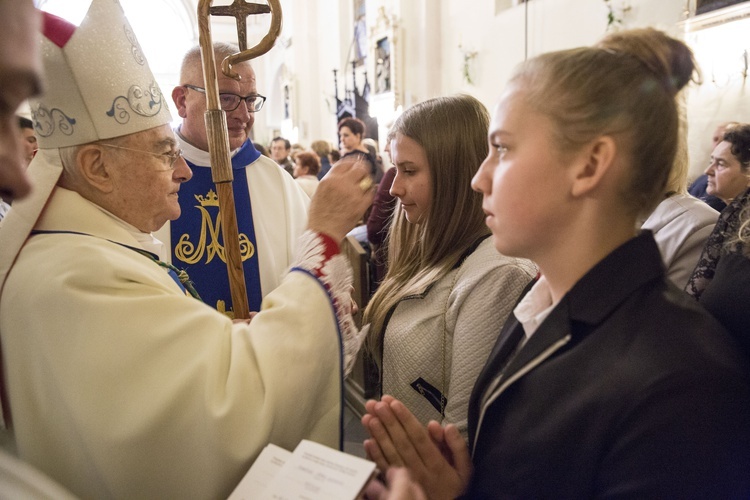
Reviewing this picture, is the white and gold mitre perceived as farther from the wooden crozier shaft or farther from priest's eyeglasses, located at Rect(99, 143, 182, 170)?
the wooden crozier shaft

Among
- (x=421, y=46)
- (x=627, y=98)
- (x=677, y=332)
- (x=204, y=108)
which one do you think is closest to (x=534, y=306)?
(x=677, y=332)

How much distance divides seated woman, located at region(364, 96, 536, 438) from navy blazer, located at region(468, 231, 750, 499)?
0.34m

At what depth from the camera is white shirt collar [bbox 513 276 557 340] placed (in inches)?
46.9

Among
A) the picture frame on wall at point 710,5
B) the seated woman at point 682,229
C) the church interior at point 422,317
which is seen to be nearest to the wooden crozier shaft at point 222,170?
the church interior at point 422,317

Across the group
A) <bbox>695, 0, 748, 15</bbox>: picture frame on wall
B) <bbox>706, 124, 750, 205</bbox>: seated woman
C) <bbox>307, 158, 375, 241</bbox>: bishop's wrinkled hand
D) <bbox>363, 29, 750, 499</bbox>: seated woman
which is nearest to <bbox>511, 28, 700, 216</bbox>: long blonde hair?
<bbox>363, 29, 750, 499</bbox>: seated woman

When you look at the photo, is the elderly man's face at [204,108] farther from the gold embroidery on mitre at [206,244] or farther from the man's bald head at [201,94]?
the gold embroidery on mitre at [206,244]

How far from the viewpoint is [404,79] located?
31.2 feet

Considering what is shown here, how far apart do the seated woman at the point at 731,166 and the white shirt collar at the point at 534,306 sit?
2.70 m

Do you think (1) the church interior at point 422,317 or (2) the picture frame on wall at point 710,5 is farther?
(2) the picture frame on wall at point 710,5

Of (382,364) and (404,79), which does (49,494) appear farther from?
(404,79)

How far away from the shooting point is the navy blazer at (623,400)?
85cm

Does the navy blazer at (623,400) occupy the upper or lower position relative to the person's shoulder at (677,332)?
lower

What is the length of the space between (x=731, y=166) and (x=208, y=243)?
3255 millimetres

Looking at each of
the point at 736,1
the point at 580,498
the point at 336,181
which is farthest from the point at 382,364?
the point at 736,1
